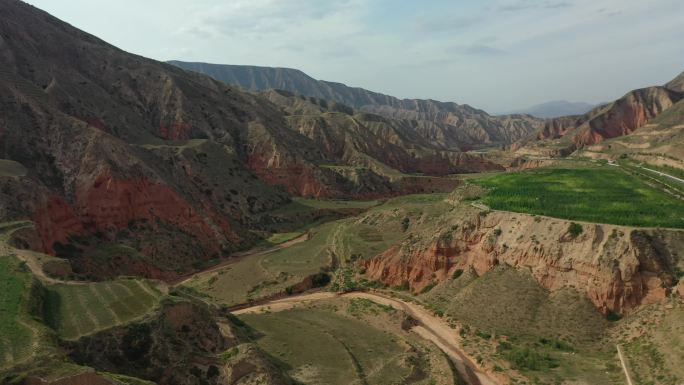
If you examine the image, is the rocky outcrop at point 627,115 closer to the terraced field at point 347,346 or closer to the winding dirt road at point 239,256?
the winding dirt road at point 239,256

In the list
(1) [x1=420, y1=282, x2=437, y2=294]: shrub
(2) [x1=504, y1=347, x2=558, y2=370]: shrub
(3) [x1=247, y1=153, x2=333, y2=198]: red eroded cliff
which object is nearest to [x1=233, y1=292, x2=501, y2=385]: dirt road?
(2) [x1=504, y1=347, x2=558, y2=370]: shrub

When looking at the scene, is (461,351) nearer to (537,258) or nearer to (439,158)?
(537,258)

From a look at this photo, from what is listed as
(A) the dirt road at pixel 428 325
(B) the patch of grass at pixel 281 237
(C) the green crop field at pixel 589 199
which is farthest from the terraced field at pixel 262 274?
(C) the green crop field at pixel 589 199

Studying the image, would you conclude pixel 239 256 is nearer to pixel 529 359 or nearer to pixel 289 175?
pixel 289 175

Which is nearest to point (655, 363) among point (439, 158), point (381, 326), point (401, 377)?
point (401, 377)

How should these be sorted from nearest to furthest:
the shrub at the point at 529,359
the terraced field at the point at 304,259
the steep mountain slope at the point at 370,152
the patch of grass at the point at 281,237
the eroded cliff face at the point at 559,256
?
1. the shrub at the point at 529,359
2. the eroded cliff face at the point at 559,256
3. the terraced field at the point at 304,259
4. the patch of grass at the point at 281,237
5. the steep mountain slope at the point at 370,152

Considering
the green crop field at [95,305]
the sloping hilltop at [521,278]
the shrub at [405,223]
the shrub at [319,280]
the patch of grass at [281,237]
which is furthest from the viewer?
the patch of grass at [281,237]

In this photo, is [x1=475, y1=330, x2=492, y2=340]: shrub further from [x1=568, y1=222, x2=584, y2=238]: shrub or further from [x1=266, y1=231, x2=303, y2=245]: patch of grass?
[x1=266, y1=231, x2=303, y2=245]: patch of grass
